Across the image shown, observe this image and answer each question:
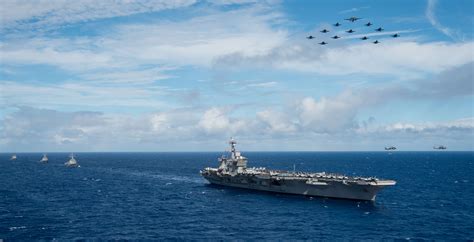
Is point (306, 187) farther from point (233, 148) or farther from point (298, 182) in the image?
point (233, 148)

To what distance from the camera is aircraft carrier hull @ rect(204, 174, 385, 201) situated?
256ft

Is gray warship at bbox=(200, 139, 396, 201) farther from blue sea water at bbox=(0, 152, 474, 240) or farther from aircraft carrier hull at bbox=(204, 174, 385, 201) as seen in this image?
blue sea water at bbox=(0, 152, 474, 240)

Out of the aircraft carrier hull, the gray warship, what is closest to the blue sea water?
the aircraft carrier hull

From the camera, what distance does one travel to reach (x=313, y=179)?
84188 mm

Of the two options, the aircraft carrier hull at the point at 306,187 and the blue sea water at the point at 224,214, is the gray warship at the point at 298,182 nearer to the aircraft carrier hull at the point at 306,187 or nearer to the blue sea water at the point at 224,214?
the aircraft carrier hull at the point at 306,187

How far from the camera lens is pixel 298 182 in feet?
285

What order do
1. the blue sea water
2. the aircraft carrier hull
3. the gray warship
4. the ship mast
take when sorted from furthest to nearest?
the ship mast, the aircraft carrier hull, the gray warship, the blue sea water

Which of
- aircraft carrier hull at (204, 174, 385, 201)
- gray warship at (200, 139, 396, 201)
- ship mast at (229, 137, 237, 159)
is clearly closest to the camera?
gray warship at (200, 139, 396, 201)

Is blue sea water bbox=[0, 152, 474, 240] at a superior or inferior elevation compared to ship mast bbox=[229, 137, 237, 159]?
inferior

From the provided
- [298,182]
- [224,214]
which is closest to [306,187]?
[298,182]

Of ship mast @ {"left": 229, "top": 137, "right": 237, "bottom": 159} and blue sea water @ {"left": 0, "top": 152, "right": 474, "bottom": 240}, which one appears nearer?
blue sea water @ {"left": 0, "top": 152, "right": 474, "bottom": 240}

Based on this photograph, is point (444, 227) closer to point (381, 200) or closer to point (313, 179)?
point (381, 200)

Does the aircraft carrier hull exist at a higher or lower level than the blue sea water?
higher

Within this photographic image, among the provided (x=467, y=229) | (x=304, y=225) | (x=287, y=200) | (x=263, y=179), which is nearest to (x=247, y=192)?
(x=263, y=179)
